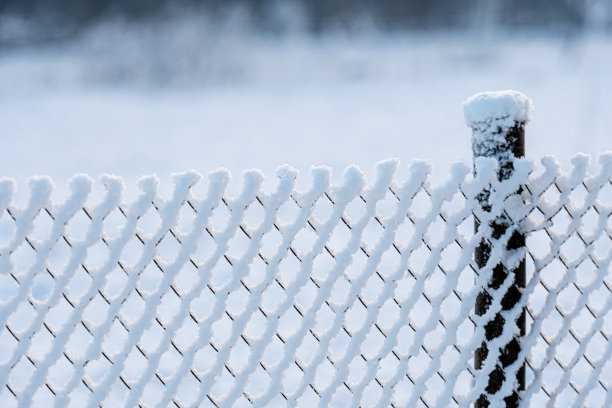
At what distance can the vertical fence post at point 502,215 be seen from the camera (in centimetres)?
203

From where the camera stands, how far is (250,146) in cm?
1123

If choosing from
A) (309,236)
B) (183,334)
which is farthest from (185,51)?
(183,334)

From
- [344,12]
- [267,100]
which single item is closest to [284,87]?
[267,100]

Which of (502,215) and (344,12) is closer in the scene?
(502,215)

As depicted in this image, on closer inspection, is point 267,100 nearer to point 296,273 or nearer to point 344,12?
point 296,273

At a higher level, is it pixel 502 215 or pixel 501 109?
pixel 501 109

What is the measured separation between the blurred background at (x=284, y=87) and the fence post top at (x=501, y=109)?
6.89m

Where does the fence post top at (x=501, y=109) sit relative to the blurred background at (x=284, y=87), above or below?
above

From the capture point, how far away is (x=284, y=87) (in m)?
18.3

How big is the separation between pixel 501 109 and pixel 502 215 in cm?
37

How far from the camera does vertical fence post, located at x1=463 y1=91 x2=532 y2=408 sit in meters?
2.03

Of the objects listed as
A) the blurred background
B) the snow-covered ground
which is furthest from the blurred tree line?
the snow-covered ground

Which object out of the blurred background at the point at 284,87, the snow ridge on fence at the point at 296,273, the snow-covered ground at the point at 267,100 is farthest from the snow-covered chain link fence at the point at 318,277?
the snow-covered ground at the point at 267,100

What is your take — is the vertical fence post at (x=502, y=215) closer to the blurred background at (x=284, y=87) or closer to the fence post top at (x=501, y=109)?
the fence post top at (x=501, y=109)
